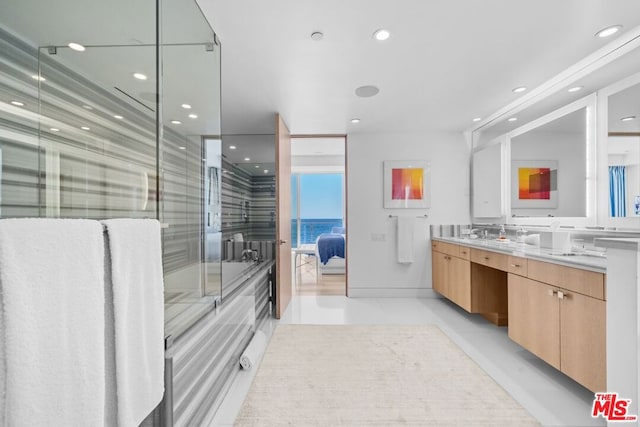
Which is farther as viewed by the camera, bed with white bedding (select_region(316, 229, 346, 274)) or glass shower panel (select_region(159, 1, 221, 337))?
bed with white bedding (select_region(316, 229, 346, 274))

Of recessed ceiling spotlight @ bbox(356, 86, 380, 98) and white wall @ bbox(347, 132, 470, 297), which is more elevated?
recessed ceiling spotlight @ bbox(356, 86, 380, 98)

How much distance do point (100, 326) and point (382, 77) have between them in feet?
8.13

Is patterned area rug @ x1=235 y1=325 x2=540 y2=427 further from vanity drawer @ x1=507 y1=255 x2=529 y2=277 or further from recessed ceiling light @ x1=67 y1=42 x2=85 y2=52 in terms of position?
recessed ceiling light @ x1=67 y1=42 x2=85 y2=52

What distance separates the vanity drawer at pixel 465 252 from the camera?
2932 mm

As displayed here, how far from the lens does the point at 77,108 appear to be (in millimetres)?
1071

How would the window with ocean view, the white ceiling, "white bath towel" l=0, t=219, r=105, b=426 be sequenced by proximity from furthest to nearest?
the window with ocean view
the white ceiling
"white bath towel" l=0, t=219, r=105, b=426

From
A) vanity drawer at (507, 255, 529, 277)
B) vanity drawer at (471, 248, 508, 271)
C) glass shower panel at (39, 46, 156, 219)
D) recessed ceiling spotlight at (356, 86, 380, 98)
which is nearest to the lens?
glass shower panel at (39, 46, 156, 219)

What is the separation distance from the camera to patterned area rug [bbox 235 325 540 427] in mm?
1519

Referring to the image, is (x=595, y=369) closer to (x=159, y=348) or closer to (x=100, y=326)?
(x=159, y=348)

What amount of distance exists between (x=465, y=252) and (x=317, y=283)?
256 cm

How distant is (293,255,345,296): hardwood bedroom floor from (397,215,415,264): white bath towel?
3.42 feet

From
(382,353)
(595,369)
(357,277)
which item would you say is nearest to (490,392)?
(595,369)

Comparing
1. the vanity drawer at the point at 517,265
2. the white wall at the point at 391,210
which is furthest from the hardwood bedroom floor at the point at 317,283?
the vanity drawer at the point at 517,265

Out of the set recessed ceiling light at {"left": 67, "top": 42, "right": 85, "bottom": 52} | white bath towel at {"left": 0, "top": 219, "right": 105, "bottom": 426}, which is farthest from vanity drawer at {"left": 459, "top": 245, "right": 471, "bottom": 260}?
recessed ceiling light at {"left": 67, "top": 42, "right": 85, "bottom": 52}
